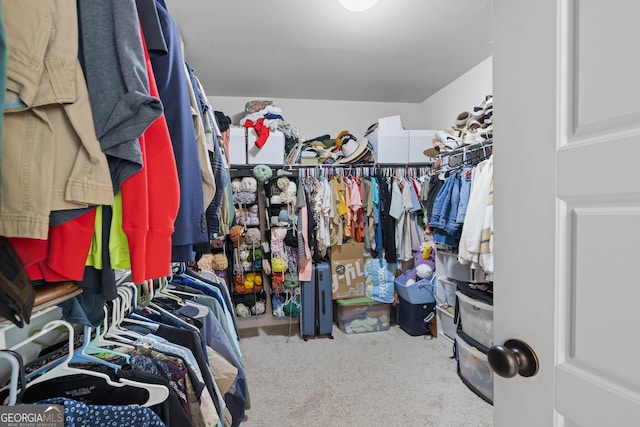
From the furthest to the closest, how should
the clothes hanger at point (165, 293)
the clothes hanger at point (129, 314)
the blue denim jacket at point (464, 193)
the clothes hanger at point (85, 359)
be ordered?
the blue denim jacket at point (464, 193)
the clothes hanger at point (165, 293)
the clothes hanger at point (129, 314)
the clothes hanger at point (85, 359)

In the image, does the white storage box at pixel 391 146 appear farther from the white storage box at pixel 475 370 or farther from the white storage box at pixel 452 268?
the white storage box at pixel 475 370

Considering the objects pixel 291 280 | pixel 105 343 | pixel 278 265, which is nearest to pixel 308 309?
pixel 291 280

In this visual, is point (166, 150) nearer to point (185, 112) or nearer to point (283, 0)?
point (185, 112)

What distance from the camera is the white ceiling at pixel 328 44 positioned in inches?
79.4

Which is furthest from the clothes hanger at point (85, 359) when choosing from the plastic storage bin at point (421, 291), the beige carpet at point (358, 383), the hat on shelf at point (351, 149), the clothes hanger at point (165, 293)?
the hat on shelf at point (351, 149)

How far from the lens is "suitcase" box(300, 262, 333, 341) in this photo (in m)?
3.04

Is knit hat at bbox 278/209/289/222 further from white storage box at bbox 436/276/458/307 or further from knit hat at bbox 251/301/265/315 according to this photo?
white storage box at bbox 436/276/458/307

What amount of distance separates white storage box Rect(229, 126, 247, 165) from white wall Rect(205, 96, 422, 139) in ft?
1.92

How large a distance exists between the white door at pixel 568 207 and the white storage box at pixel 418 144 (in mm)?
2655

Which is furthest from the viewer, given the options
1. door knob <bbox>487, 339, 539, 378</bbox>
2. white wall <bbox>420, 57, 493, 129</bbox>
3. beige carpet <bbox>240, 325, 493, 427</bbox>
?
white wall <bbox>420, 57, 493, 129</bbox>

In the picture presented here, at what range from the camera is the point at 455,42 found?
2422mm

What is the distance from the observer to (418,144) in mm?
3238

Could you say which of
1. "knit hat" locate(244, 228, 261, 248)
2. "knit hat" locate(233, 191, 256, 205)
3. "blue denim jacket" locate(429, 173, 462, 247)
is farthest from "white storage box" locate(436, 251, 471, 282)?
"knit hat" locate(233, 191, 256, 205)

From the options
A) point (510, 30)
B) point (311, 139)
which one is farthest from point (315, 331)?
→ point (510, 30)
